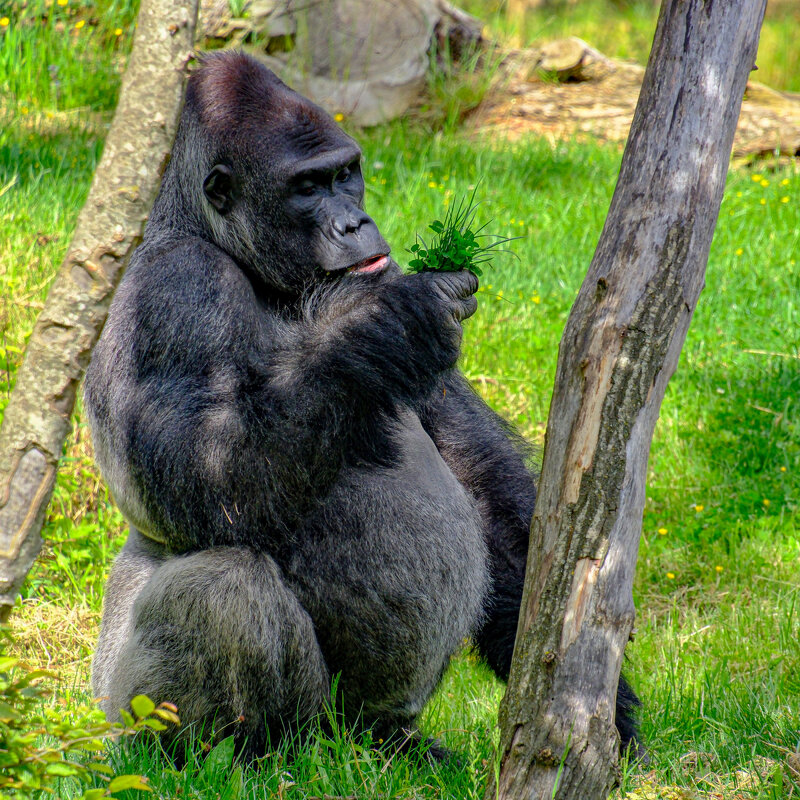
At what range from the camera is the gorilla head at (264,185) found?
121 inches

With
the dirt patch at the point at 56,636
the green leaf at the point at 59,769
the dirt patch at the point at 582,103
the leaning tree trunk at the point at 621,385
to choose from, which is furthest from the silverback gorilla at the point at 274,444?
the dirt patch at the point at 582,103

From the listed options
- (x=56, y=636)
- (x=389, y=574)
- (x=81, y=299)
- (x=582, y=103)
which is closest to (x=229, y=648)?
(x=389, y=574)

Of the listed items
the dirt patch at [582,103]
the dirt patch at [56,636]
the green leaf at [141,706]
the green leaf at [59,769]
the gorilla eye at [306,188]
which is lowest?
the dirt patch at [56,636]

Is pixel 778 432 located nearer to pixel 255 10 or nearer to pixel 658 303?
pixel 658 303

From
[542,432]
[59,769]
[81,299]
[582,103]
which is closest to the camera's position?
[59,769]

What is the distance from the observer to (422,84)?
8.55m

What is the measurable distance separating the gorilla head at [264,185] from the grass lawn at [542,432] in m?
0.73

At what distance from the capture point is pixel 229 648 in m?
2.71

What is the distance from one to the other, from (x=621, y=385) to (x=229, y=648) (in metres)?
1.28

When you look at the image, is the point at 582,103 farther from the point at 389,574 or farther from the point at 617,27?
the point at 389,574

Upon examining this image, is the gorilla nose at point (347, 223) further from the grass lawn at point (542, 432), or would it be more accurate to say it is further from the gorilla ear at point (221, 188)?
the grass lawn at point (542, 432)

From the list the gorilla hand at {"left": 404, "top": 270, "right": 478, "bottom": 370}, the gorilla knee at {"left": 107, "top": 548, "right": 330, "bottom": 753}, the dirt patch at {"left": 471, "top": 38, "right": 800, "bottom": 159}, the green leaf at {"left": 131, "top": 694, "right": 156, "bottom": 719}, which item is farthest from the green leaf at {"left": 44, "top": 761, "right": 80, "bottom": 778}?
the dirt patch at {"left": 471, "top": 38, "right": 800, "bottom": 159}

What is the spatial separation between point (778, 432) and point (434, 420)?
7.33ft

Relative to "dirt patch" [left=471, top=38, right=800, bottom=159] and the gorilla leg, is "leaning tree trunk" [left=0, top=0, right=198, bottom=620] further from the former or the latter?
"dirt patch" [left=471, top=38, right=800, bottom=159]
